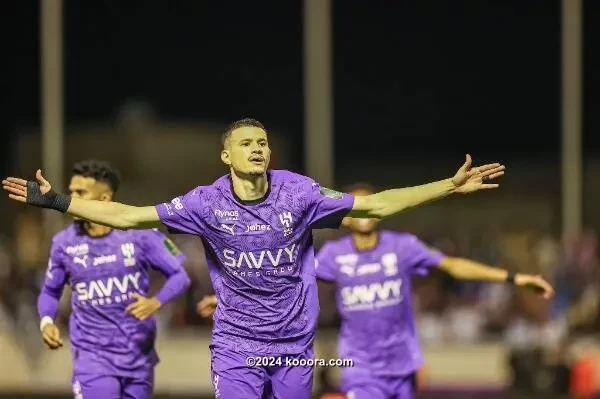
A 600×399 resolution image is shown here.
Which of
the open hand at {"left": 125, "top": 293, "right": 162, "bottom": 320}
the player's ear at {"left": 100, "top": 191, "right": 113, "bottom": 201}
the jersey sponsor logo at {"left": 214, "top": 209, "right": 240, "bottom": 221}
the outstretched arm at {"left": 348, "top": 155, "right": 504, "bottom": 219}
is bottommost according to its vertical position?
the open hand at {"left": 125, "top": 293, "right": 162, "bottom": 320}

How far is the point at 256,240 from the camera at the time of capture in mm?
7000

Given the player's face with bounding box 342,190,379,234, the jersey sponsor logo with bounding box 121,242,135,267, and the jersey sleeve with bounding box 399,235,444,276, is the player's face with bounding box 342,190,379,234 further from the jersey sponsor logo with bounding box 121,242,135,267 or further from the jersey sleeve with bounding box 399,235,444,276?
the jersey sponsor logo with bounding box 121,242,135,267

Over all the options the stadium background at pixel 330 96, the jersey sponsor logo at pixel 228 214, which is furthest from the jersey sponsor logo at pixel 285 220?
the stadium background at pixel 330 96

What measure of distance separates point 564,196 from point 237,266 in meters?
9.78

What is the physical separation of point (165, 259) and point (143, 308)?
0.47 metres

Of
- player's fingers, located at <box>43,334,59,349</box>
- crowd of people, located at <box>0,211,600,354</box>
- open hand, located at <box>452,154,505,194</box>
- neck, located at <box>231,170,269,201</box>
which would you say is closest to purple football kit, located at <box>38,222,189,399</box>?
player's fingers, located at <box>43,334,59,349</box>

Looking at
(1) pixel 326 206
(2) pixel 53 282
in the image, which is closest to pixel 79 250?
(2) pixel 53 282

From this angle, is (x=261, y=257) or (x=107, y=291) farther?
(x=107, y=291)

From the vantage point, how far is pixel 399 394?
30.3 feet

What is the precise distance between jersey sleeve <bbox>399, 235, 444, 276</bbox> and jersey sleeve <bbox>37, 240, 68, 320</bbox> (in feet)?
7.20

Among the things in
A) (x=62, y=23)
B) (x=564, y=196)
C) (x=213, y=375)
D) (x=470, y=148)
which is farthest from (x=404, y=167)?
(x=213, y=375)

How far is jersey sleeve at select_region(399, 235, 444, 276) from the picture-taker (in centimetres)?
934

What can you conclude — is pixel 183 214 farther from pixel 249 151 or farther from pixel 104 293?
pixel 104 293

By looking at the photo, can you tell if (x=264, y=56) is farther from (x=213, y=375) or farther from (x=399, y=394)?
(x=213, y=375)
